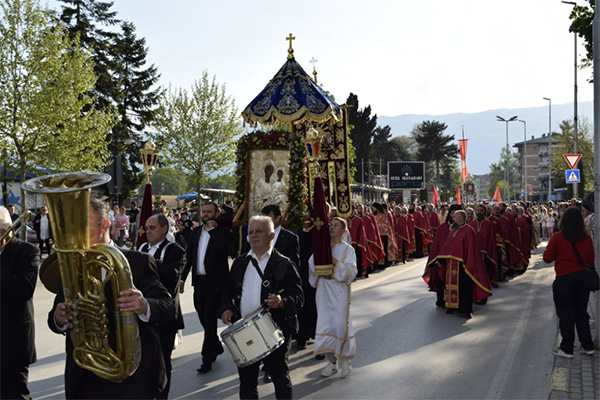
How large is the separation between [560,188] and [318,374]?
105610 millimetres

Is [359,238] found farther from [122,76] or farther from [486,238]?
[122,76]

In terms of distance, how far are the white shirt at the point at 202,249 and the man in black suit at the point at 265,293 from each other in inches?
110

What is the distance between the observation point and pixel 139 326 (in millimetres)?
3883

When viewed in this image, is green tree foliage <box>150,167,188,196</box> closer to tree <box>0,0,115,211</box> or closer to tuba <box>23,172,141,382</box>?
tree <box>0,0,115,211</box>

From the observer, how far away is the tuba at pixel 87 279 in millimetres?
3387

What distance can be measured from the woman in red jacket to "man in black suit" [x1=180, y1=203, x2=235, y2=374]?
420cm

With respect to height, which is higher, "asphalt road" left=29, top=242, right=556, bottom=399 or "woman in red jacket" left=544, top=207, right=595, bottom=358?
"woman in red jacket" left=544, top=207, right=595, bottom=358

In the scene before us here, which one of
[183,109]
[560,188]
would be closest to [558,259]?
[183,109]

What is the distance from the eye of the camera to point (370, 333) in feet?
32.6

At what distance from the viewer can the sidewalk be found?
260 inches

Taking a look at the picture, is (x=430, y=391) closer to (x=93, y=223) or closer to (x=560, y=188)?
(x=93, y=223)

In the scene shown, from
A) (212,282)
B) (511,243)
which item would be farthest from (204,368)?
(511,243)

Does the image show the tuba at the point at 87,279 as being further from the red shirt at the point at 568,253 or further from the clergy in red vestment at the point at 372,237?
the clergy in red vestment at the point at 372,237

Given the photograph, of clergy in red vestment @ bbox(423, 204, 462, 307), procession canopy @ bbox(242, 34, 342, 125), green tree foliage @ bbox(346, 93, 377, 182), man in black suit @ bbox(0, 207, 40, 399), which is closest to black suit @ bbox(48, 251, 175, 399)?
man in black suit @ bbox(0, 207, 40, 399)
